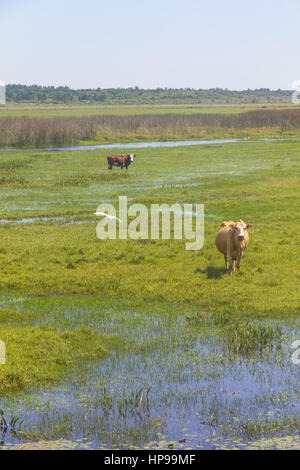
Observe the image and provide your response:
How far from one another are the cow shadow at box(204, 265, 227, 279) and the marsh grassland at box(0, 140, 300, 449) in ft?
0.17

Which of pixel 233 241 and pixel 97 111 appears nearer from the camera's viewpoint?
pixel 233 241

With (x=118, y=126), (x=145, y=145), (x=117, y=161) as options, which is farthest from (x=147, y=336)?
(x=118, y=126)

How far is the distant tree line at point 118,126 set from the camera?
60594 mm

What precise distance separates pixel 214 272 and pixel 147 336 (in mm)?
4326

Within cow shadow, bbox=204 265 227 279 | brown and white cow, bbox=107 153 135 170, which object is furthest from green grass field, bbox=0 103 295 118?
→ cow shadow, bbox=204 265 227 279

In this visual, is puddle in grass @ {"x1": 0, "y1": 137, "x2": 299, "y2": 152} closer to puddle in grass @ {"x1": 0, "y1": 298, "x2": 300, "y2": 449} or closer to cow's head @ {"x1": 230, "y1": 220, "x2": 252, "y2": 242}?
cow's head @ {"x1": 230, "y1": 220, "x2": 252, "y2": 242}

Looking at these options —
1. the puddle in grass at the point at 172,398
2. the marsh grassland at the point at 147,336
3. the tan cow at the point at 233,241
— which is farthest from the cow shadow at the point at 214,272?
the puddle in grass at the point at 172,398

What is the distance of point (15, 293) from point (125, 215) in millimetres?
9583

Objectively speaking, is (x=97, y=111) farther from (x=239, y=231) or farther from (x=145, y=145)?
(x=239, y=231)

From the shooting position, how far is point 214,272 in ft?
51.3

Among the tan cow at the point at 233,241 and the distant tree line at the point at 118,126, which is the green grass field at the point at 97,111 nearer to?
the distant tree line at the point at 118,126

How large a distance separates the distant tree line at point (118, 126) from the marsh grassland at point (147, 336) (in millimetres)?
36523

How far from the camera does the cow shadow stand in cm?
1527
